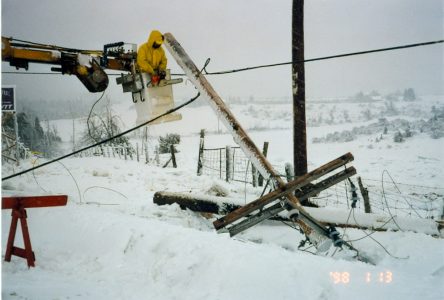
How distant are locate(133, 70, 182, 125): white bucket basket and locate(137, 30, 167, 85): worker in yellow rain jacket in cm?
17

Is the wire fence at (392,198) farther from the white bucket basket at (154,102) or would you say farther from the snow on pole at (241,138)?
the snow on pole at (241,138)

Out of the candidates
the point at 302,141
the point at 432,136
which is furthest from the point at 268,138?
the point at 302,141

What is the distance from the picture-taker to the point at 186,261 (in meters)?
4.20

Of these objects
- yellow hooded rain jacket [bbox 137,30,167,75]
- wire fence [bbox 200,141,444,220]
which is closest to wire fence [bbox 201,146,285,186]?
wire fence [bbox 200,141,444,220]

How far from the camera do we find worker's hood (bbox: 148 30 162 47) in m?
5.09

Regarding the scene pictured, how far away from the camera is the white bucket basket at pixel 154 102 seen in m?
5.35

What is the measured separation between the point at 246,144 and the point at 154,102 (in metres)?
1.78

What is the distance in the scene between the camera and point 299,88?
7906mm

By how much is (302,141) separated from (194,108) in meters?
46.4

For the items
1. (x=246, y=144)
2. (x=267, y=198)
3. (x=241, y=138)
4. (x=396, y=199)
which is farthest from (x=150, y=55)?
(x=396, y=199)

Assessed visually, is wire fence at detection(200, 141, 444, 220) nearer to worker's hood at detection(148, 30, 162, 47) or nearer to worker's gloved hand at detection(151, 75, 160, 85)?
worker's gloved hand at detection(151, 75, 160, 85)

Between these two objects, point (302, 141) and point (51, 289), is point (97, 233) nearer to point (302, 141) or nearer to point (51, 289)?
point (51, 289)

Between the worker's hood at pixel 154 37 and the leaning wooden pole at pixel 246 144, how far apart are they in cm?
21

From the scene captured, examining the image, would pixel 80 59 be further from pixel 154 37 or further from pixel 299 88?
pixel 299 88
